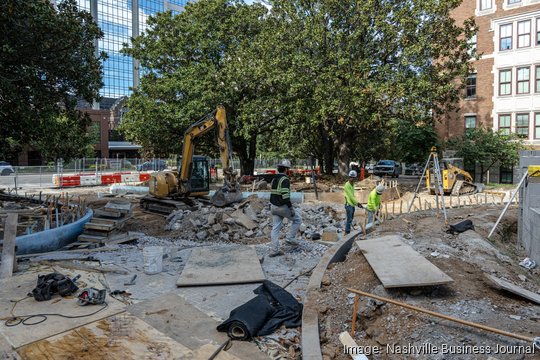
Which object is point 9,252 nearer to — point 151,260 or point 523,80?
point 151,260

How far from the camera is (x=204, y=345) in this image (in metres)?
4.50

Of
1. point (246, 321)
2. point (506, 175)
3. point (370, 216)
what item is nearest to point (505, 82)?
point (506, 175)

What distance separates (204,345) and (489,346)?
9.84 feet

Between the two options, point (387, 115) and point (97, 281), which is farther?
point (387, 115)

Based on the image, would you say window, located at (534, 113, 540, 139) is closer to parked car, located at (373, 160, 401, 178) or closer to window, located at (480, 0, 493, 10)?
window, located at (480, 0, 493, 10)

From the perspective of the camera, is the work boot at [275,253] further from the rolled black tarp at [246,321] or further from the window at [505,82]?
the window at [505,82]

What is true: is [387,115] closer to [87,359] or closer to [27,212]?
[27,212]

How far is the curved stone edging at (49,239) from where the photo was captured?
877 centimetres

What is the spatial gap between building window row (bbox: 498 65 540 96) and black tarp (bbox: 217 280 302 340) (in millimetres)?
31868

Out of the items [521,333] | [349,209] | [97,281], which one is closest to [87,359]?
[97,281]

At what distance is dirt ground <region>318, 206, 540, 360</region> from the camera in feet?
12.7

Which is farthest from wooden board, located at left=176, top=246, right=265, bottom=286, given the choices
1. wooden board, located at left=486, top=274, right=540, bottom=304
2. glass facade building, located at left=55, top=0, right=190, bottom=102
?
glass facade building, located at left=55, top=0, right=190, bottom=102

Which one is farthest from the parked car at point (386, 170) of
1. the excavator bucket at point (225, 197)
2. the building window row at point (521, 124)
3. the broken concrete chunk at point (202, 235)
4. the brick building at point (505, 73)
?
the broken concrete chunk at point (202, 235)

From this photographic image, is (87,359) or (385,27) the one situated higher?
(385,27)
